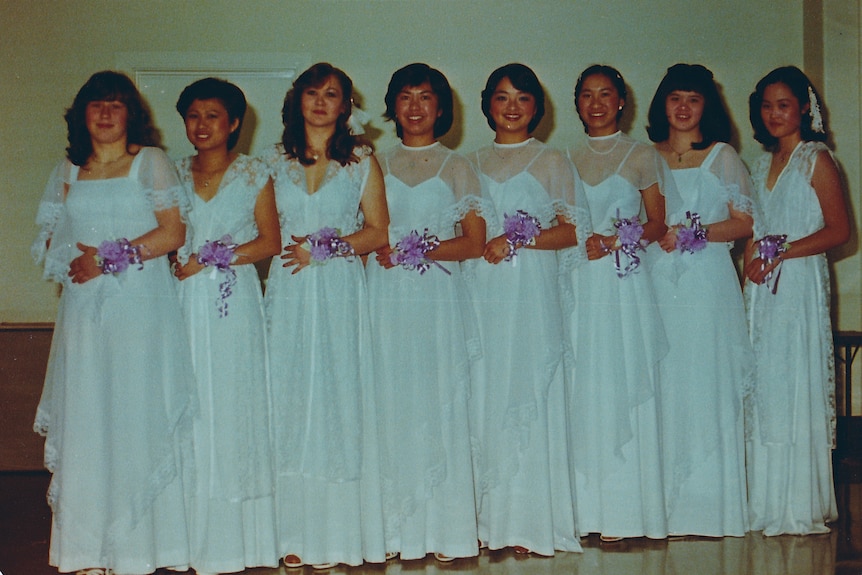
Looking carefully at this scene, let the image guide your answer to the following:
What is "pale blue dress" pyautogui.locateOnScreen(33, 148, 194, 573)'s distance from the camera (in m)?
3.58

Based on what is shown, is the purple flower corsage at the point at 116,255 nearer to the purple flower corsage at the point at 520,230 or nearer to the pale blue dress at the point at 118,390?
the pale blue dress at the point at 118,390

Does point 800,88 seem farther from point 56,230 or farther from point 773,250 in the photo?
point 56,230

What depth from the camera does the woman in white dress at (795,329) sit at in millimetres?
4156

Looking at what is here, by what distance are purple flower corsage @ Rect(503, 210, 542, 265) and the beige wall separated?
982mm

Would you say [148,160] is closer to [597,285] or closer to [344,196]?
[344,196]

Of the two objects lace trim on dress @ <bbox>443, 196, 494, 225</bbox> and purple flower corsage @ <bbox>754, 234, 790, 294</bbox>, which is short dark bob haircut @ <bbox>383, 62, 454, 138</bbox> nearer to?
lace trim on dress @ <bbox>443, 196, 494, 225</bbox>

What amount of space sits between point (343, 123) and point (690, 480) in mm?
2103

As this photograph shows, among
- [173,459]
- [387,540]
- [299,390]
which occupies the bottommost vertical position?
[387,540]

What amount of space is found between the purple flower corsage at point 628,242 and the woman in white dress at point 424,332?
597mm

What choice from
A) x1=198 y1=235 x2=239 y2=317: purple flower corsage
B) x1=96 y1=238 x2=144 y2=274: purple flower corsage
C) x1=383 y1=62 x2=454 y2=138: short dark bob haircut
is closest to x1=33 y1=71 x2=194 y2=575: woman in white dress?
x1=96 y1=238 x2=144 y2=274: purple flower corsage

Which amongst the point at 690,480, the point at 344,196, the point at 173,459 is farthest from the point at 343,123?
the point at 690,480

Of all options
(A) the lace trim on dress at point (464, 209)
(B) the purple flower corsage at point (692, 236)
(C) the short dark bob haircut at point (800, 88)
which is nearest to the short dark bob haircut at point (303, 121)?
(A) the lace trim on dress at point (464, 209)

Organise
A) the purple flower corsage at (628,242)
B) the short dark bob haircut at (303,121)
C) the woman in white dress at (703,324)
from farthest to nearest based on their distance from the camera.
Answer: the woman in white dress at (703,324)
the purple flower corsage at (628,242)
the short dark bob haircut at (303,121)

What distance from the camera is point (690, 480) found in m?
4.14
